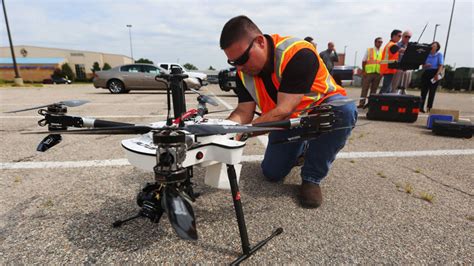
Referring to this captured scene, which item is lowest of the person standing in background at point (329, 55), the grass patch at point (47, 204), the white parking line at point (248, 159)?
the grass patch at point (47, 204)

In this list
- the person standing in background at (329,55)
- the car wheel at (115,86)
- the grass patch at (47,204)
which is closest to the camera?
the grass patch at (47,204)

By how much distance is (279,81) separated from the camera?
2051mm

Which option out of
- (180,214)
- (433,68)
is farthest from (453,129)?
(180,214)

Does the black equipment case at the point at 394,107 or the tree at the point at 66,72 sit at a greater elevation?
the tree at the point at 66,72

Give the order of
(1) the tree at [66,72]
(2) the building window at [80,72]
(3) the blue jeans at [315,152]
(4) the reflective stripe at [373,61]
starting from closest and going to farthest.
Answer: (3) the blue jeans at [315,152] → (4) the reflective stripe at [373,61] → (1) the tree at [66,72] → (2) the building window at [80,72]

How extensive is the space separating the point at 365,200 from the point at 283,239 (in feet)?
3.17

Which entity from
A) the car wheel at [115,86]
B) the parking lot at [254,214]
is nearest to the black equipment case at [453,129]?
the parking lot at [254,214]

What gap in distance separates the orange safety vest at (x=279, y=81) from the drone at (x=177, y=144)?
659 millimetres

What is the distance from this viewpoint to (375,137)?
4.40m

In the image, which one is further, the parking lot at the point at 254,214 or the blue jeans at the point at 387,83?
the blue jeans at the point at 387,83

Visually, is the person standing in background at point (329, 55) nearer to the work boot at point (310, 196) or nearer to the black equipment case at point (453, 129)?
the black equipment case at point (453, 129)

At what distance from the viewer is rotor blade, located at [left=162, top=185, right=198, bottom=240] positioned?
91 cm

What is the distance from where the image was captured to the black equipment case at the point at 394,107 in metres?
5.60

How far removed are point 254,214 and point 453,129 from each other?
4.32 m
